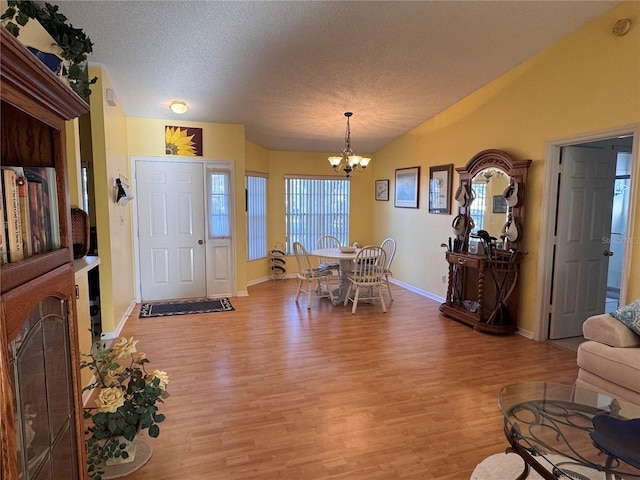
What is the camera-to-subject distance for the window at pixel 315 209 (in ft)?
23.2

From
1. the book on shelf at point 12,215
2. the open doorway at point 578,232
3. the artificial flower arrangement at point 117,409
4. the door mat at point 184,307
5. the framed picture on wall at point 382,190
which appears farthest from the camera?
the framed picture on wall at point 382,190

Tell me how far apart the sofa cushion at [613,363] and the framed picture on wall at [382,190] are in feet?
15.0

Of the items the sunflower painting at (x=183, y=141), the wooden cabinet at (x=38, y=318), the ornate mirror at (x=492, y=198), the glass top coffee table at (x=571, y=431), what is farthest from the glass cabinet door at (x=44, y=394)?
the sunflower painting at (x=183, y=141)

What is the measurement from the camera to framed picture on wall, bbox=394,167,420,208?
6.04 meters

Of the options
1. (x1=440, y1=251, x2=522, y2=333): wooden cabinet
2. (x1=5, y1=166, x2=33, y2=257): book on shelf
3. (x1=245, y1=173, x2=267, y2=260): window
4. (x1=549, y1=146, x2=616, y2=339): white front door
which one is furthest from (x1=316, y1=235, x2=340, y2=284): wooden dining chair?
(x1=5, y1=166, x2=33, y2=257): book on shelf

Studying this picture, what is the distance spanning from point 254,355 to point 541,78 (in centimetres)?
401

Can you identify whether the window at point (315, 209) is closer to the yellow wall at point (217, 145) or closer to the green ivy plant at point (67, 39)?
the yellow wall at point (217, 145)

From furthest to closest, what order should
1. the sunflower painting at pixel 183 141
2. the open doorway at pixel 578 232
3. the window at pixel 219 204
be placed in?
1. the window at pixel 219 204
2. the sunflower painting at pixel 183 141
3. the open doorway at pixel 578 232

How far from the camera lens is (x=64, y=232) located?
1273mm

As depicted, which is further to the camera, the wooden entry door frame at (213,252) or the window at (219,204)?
the window at (219,204)

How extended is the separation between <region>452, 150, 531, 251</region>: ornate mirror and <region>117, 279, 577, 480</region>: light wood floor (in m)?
1.16

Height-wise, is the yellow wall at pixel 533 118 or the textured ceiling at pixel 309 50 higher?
the textured ceiling at pixel 309 50

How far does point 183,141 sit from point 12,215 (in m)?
4.62

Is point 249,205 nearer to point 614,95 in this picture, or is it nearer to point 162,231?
point 162,231
